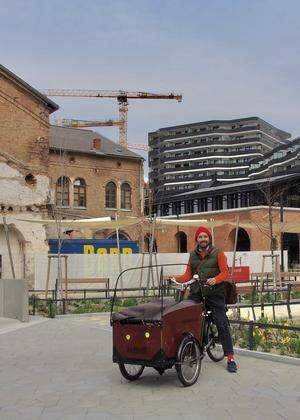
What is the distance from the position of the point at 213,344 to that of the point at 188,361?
1226 mm

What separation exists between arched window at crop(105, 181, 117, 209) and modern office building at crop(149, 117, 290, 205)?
4004 inches

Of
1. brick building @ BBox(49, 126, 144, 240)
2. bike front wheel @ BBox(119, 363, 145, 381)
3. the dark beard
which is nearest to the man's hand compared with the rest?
the dark beard

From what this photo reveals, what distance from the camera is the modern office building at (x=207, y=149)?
499ft

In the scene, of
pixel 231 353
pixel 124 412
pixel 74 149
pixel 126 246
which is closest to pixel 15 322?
pixel 231 353

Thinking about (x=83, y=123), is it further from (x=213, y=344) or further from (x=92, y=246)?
(x=213, y=344)

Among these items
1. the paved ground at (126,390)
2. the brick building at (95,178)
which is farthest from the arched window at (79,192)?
the paved ground at (126,390)

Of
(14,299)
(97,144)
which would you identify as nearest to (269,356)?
(14,299)

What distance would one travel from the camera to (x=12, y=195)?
25000mm

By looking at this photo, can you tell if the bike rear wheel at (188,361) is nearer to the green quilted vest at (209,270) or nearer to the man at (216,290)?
the man at (216,290)

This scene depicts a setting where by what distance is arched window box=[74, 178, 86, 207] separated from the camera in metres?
46.5

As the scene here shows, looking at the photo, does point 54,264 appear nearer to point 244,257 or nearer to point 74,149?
point 244,257

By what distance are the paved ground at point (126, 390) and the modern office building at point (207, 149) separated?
141360 mm

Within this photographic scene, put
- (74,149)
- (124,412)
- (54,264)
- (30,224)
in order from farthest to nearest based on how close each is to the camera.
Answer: (74,149) < (30,224) < (54,264) < (124,412)

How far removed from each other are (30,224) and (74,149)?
21.8 metres
